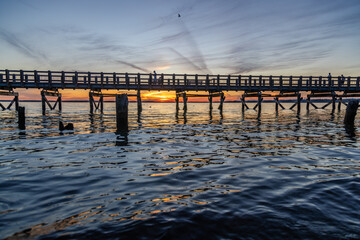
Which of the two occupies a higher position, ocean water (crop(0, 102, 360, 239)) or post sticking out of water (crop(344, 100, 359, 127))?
post sticking out of water (crop(344, 100, 359, 127))

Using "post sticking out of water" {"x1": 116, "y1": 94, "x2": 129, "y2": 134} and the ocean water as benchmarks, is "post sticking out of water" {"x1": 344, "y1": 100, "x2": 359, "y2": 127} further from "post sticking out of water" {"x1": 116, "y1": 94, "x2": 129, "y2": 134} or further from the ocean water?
"post sticking out of water" {"x1": 116, "y1": 94, "x2": 129, "y2": 134}

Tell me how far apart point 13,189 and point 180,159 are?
12.0ft

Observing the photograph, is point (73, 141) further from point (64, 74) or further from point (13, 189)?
point (64, 74)

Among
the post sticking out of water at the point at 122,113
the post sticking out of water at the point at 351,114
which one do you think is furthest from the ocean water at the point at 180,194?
the post sticking out of water at the point at 351,114

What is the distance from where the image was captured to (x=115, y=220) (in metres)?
2.96

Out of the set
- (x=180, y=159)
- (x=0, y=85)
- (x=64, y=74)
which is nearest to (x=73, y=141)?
(x=180, y=159)

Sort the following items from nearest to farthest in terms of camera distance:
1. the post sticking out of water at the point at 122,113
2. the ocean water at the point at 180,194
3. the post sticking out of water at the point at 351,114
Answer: the ocean water at the point at 180,194 → the post sticking out of water at the point at 122,113 → the post sticking out of water at the point at 351,114

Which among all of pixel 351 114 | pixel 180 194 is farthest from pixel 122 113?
pixel 351 114

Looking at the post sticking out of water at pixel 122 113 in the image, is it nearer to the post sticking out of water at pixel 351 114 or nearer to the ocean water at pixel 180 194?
the ocean water at pixel 180 194

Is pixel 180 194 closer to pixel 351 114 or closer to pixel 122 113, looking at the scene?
pixel 122 113

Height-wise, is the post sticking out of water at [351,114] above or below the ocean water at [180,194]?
above

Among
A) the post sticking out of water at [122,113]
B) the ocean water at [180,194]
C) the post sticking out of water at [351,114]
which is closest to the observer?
the ocean water at [180,194]

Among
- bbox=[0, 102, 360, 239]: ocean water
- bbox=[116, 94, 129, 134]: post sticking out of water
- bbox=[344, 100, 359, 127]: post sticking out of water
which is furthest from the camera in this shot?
bbox=[344, 100, 359, 127]: post sticking out of water

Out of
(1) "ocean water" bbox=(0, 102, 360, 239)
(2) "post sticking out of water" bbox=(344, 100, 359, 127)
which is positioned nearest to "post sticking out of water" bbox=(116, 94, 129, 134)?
(1) "ocean water" bbox=(0, 102, 360, 239)
